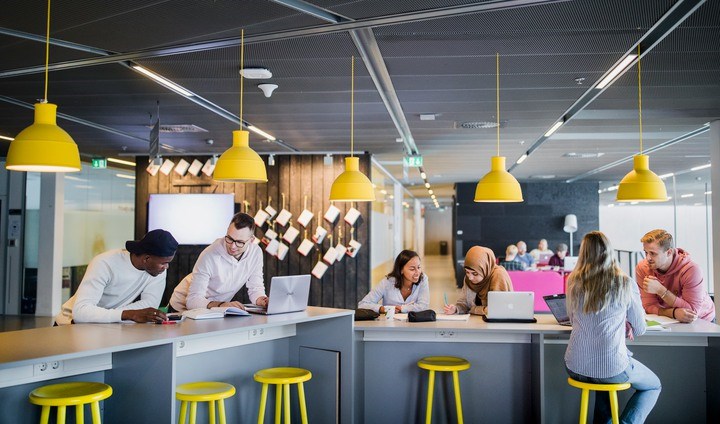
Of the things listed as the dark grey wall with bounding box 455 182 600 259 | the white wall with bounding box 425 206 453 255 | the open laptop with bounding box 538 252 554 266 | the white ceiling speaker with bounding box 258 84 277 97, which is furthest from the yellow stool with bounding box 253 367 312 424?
the white wall with bounding box 425 206 453 255

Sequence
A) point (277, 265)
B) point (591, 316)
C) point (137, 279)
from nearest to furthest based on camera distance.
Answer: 1. point (591, 316)
2. point (137, 279)
3. point (277, 265)

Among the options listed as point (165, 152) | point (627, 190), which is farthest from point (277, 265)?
point (627, 190)

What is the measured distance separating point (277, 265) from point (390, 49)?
648 cm

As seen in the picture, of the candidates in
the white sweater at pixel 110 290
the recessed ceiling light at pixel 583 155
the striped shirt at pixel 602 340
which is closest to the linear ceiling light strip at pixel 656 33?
the striped shirt at pixel 602 340

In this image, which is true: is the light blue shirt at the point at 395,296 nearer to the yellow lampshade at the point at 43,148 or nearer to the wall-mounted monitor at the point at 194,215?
the yellow lampshade at the point at 43,148

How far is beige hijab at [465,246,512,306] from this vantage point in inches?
201

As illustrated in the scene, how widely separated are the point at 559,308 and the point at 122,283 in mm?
2959

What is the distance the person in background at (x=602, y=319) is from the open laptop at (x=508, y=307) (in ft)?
2.14

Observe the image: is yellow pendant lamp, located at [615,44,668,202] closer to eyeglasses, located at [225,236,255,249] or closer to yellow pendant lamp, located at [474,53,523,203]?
yellow pendant lamp, located at [474,53,523,203]

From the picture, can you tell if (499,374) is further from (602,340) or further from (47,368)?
(47,368)

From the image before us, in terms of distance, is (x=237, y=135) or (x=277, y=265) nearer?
(x=237, y=135)

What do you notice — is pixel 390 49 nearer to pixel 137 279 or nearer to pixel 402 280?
pixel 402 280

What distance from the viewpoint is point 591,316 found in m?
3.87

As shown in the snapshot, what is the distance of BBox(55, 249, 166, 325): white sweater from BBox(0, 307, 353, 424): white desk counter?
0.10 m
